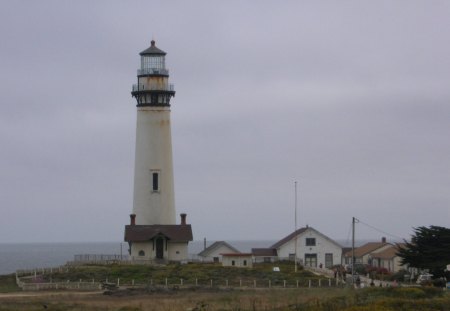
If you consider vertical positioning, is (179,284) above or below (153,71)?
below

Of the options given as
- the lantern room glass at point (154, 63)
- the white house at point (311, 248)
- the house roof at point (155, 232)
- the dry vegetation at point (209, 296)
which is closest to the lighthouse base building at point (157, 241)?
the house roof at point (155, 232)

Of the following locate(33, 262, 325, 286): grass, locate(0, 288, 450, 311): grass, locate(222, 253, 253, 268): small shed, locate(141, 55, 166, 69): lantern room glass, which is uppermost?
locate(141, 55, 166, 69): lantern room glass

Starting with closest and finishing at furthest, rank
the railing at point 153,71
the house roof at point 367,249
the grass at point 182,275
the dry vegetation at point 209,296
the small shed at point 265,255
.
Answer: the dry vegetation at point 209,296
the grass at point 182,275
the railing at point 153,71
the small shed at point 265,255
the house roof at point 367,249

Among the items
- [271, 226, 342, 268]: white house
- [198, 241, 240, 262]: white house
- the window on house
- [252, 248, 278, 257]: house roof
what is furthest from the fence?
[252, 248, 278, 257]: house roof

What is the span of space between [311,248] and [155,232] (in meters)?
15.3

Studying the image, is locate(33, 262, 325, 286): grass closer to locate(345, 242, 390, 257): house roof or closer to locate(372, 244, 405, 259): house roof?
locate(372, 244, 405, 259): house roof

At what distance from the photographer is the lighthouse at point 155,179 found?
69.5 meters

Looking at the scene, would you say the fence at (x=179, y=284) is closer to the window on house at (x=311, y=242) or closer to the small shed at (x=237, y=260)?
the small shed at (x=237, y=260)

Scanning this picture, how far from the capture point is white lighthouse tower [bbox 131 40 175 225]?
7062cm

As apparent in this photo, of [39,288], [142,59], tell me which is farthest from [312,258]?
[39,288]

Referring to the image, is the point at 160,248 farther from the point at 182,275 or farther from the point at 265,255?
the point at 265,255

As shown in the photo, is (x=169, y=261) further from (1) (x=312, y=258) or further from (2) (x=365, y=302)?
(2) (x=365, y=302)

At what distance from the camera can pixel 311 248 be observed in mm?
78625

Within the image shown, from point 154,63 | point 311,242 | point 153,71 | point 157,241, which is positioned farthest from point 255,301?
point 311,242
